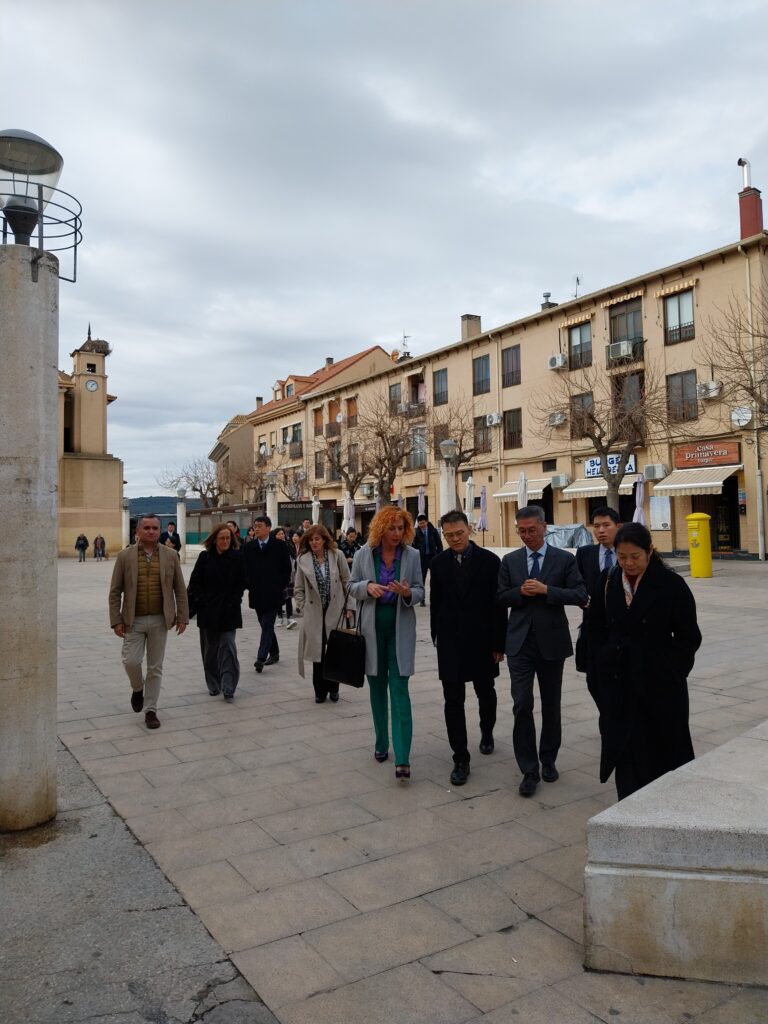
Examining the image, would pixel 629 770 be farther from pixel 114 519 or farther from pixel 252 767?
pixel 114 519

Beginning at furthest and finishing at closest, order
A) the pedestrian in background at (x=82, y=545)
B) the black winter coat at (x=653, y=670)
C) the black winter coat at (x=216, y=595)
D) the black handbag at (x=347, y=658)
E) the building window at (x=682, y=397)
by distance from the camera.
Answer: the pedestrian in background at (x=82, y=545)
the building window at (x=682, y=397)
the black winter coat at (x=216, y=595)
the black handbag at (x=347, y=658)
the black winter coat at (x=653, y=670)

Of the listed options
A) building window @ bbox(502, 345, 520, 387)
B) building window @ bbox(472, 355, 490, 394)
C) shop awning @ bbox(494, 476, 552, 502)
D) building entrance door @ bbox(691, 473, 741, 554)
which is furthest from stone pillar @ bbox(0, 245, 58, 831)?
building window @ bbox(472, 355, 490, 394)

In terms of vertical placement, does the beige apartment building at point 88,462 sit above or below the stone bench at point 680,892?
above

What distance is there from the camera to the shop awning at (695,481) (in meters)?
27.6

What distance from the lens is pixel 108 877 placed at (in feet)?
12.1

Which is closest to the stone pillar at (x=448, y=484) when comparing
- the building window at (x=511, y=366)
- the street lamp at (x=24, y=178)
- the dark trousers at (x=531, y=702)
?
the dark trousers at (x=531, y=702)

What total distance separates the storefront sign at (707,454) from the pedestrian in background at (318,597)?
2425 cm

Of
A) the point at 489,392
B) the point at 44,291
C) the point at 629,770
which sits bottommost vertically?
the point at 629,770

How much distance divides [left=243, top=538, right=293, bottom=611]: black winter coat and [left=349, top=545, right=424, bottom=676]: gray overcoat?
371cm

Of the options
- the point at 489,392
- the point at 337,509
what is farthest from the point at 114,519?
the point at 489,392

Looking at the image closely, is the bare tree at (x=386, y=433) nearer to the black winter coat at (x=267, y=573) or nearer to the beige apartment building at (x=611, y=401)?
the beige apartment building at (x=611, y=401)

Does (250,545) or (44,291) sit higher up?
(44,291)

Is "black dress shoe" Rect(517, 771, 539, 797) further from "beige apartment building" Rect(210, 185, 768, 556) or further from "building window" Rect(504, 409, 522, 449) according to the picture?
"building window" Rect(504, 409, 522, 449)

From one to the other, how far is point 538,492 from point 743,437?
9807mm
